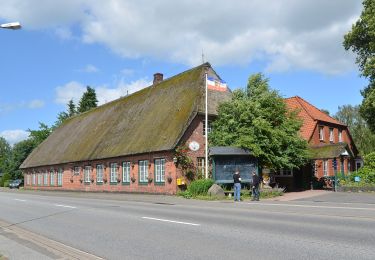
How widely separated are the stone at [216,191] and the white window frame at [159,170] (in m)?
5.75

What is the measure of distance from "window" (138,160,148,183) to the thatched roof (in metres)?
1.00

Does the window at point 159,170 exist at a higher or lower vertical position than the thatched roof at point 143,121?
lower

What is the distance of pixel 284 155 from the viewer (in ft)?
97.0

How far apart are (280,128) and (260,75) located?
14.2 ft

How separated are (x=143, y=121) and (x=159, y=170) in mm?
6504

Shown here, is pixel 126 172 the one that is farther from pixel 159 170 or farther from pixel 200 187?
pixel 200 187

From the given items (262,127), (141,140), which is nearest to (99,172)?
(141,140)

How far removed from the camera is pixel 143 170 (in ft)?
112

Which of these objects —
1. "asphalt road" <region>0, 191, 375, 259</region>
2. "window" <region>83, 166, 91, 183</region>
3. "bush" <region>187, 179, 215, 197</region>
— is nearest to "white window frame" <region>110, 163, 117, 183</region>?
"window" <region>83, 166, 91, 183</region>

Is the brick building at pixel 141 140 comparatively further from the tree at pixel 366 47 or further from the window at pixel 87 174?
the tree at pixel 366 47

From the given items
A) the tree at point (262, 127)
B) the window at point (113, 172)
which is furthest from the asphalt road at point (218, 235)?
the window at point (113, 172)

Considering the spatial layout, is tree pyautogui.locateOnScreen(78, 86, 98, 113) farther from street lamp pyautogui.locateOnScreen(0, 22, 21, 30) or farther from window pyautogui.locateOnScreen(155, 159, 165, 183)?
street lamp pyautogui.locateOnScreen(0, 22, 21, 30)

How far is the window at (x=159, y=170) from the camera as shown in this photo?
105 ft

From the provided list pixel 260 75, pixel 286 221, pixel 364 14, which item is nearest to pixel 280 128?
pixel 260 75
